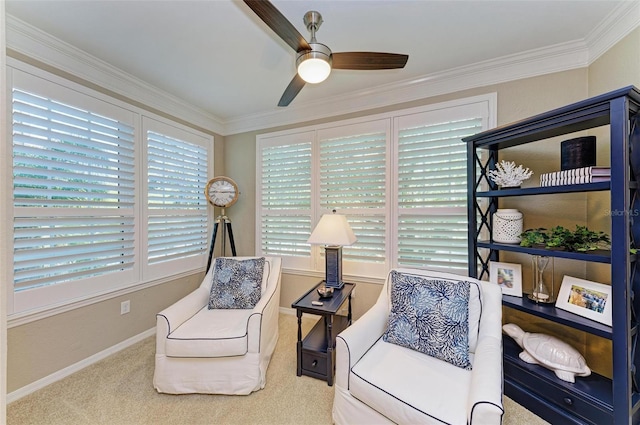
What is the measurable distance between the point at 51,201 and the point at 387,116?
9.68 feet

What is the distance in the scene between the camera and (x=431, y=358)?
1.54 metres

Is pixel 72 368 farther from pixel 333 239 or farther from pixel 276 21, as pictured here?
pixel 276 21

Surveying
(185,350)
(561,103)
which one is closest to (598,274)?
(561,103)

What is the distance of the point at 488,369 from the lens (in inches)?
49.6

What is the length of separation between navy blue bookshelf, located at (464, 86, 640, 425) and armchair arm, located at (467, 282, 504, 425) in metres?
0.31

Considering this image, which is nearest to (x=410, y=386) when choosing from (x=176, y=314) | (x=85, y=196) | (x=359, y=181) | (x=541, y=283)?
(x=541, y=283)

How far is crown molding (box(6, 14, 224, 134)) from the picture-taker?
1.77m

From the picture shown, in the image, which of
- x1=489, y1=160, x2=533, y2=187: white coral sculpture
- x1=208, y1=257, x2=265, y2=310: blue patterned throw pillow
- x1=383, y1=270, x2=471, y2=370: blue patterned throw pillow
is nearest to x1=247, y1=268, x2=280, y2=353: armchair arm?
x1=208, y1=257, x2=265, y2=310: blue patterned throw pillow

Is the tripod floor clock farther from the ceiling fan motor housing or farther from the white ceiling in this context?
the ceiling fan motor housing

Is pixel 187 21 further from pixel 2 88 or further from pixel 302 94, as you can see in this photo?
pixel 2 88

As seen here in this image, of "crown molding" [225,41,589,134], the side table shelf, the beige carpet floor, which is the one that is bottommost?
the beige carpet floor

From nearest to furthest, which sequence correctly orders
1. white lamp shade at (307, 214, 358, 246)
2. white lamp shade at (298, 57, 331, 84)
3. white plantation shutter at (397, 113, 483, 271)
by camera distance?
white lamp shade at (298, 57, 331, 84) → white lamp shade at (307, 214, 358, 246) → white plantation shutter at (397, 113, 483, 271)

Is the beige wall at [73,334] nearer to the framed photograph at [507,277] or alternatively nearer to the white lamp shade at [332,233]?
→ the white lamp shade at [332,233]

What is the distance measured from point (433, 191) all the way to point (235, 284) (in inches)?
80.7
